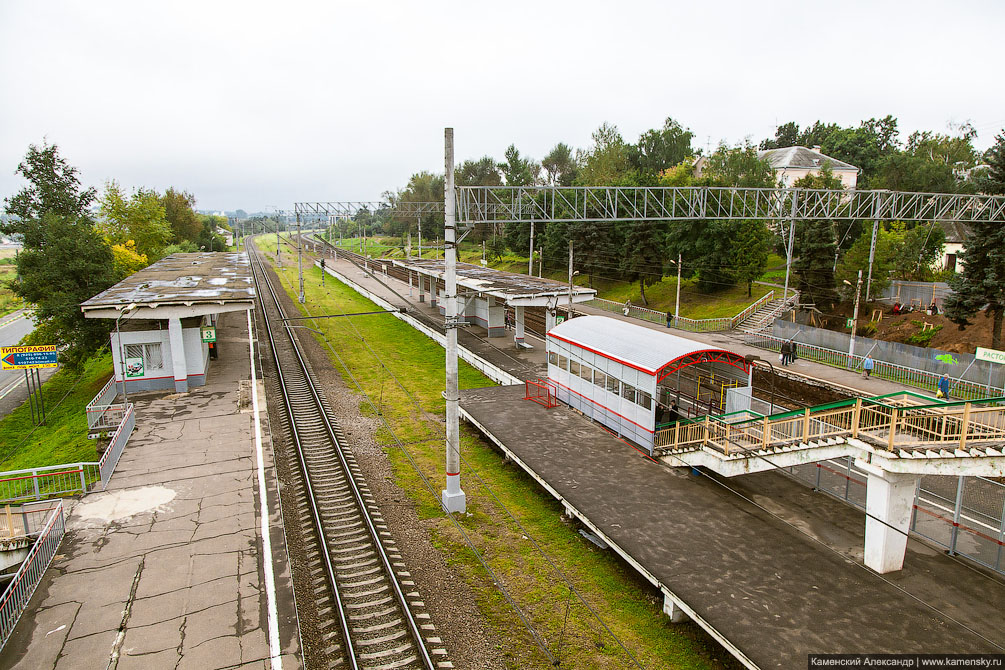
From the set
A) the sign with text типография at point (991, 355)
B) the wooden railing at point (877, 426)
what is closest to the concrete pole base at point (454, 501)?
the wooden railing at point (877, 426)

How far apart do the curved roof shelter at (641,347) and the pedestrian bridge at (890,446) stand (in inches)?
125

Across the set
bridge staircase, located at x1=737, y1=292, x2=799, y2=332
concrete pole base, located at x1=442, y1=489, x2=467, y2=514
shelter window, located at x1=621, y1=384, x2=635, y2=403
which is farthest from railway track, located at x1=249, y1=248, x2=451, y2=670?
bridge staircase, located at x1=737, y1=292, x2=799, y2=332

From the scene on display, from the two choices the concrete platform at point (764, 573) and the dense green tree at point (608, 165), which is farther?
the dense green tree at point (608, 165)

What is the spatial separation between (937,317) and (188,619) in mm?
41150

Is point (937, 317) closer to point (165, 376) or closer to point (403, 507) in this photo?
point (403, 507)

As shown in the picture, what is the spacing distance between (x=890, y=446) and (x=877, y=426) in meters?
1.01

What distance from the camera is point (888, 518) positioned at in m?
11.7

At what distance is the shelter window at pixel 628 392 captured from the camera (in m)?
18.4

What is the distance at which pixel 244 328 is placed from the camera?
40.6 metres

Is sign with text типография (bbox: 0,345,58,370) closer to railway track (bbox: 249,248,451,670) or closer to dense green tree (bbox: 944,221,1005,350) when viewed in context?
railway track (bbox: 249,248,451,670)

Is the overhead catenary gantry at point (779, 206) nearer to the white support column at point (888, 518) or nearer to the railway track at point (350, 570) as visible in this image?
the railway track at point (350, 570)

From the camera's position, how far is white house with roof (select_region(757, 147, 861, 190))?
63.0m

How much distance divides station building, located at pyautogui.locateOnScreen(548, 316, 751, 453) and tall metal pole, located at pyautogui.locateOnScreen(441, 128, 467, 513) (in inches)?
235

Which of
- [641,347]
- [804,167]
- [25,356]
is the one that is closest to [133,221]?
Result: [25,356]
